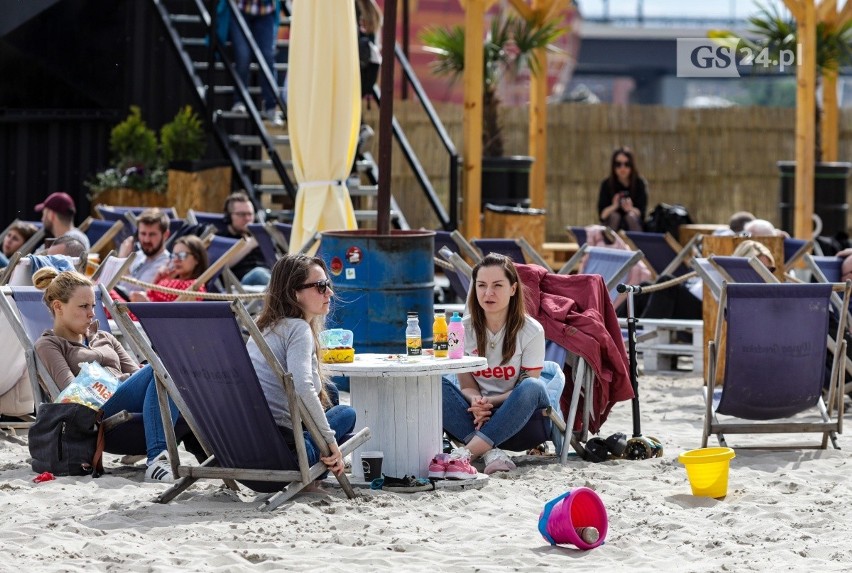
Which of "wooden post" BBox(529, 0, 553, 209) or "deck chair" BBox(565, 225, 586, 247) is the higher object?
"wooden post" BBox(529, 0, 553, 209)

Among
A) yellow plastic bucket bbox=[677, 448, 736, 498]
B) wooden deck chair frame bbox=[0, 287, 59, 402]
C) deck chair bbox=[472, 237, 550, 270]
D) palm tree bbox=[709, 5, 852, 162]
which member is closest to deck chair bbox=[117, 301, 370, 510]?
wooden deck chair frame bbox=[0, 287, 59, 402]

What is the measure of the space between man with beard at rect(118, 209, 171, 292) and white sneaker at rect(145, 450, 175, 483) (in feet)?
11.3

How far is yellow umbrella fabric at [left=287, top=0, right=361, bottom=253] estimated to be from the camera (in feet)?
29.5

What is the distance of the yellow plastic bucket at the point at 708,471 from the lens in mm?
5508

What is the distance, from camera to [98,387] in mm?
6113

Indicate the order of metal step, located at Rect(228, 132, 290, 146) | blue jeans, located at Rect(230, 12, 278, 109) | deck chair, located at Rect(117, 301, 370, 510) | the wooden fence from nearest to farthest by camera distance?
deck chair, located at Rect(117, 301, 370, 510) < metal step, located at Rect(228, 132, 290, 146) < blue jeans, located at Rect(230, 12, 278, 109) < the wooden fence

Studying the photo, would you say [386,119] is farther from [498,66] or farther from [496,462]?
[498,66]

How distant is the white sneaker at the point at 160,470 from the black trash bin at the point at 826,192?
10549mm

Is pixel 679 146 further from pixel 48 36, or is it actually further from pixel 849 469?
pixel 849 469

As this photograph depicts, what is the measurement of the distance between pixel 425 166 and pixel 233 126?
11.8 ft

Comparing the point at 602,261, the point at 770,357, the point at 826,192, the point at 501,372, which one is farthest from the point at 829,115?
the point at 501,372

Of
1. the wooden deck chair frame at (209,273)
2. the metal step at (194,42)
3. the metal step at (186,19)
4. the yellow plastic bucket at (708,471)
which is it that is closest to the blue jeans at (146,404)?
the yellow plastic bucket at (708,471)

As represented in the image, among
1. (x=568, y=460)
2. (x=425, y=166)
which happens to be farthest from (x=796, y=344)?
(x=425, y=166)

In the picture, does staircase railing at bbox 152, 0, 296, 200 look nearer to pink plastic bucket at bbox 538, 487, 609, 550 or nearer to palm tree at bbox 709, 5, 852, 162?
palm tree at bbox 709, 5, 852, 162
